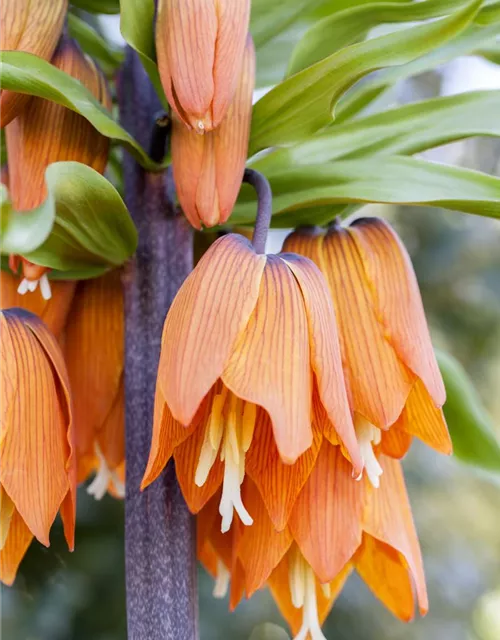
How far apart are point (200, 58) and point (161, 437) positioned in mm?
207

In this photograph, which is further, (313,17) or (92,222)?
(313,17)

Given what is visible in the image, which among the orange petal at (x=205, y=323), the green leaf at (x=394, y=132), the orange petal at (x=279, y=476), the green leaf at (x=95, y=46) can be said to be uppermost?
the green leaf at (x=95, y=46)

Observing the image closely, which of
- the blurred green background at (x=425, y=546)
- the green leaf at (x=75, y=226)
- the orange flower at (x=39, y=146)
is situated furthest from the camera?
the blurred green background at (x=425, y=546)

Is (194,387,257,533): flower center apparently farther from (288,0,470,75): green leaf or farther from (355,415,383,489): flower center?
(288,0,470,75): green leaf

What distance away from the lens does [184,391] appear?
0.41 meters

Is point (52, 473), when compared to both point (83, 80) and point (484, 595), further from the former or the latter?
point (484, 595)

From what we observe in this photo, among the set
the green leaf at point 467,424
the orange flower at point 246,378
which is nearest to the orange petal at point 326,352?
the orange flower at point 246,378

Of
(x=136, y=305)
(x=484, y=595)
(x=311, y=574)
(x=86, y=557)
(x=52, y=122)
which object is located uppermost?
(x=52, y=122)

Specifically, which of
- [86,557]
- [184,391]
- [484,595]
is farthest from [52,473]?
[484,595]

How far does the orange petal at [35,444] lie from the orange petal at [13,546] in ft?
0.23

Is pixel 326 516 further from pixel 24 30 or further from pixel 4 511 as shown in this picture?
pixel 24 30

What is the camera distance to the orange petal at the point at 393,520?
52 centimetres

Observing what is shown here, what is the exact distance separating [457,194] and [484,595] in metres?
1.51

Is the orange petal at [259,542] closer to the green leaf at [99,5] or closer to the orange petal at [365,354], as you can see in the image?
the orange petal at [365,354]
